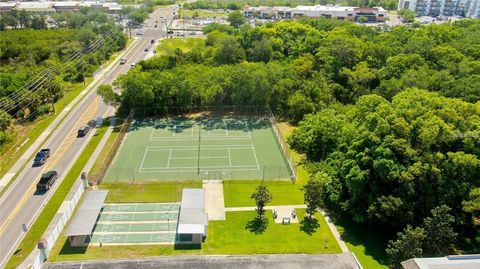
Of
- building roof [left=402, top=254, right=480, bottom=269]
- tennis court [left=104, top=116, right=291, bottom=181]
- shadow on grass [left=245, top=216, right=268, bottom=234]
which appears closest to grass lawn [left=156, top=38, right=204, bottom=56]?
tennis court [left=104, top=116, right=291, bottom=181]

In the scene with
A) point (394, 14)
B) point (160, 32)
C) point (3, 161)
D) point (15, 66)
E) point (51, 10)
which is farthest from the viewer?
point (394, 14)

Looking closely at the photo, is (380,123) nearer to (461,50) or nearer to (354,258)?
(354,258)

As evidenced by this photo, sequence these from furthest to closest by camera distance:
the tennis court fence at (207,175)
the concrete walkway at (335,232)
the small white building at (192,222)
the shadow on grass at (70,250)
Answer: the tennis court fence at (207,175), the concrete walkway at (335,232), the small white building at (192,222), the shadow on grass at (70,250)

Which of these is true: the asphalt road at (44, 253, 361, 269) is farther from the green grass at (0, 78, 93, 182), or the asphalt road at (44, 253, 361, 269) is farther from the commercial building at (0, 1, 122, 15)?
the commercial building at (0, 1, 122, 15)

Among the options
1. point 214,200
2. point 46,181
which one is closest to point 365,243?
point 214,200

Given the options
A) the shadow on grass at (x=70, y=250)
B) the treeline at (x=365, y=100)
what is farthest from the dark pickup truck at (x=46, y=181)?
the treeline at (x=365, y=100)

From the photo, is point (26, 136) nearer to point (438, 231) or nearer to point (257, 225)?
point (257, 225)

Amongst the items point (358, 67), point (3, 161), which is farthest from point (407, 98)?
point (3, 161)

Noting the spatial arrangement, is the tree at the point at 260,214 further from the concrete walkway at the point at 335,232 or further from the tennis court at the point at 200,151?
the tennis court at the point at 200,151
